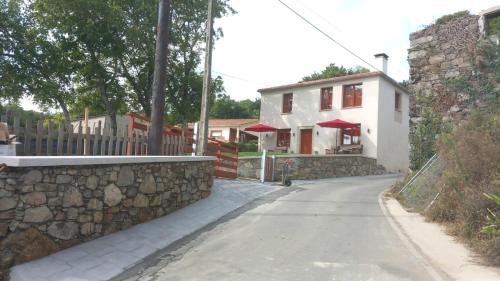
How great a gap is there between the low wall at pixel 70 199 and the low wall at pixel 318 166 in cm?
977

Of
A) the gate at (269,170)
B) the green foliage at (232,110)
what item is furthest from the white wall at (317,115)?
the green foliage at (232,110)

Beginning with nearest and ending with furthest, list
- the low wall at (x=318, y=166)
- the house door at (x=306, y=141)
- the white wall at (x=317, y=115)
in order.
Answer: the low wall at (x=318, y=166) < the white wall at (x=317, y=115) < the house door at (x=306, y=141)

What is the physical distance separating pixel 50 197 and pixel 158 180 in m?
3.02

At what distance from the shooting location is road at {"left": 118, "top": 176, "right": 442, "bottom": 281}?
570cm

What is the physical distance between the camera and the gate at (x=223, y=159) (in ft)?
53.1

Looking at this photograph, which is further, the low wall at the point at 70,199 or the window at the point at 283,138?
the window at the point at 283,138

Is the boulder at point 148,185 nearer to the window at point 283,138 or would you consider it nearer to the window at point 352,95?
the window at point 352,95

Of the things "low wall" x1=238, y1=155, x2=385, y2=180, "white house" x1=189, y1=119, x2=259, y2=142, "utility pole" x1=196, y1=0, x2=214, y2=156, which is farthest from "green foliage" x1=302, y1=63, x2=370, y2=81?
"utility pole" x1=196, y1=0, x2=214, y2=156

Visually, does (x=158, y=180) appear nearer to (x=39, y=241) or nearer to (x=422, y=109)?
(x=39, y=241)

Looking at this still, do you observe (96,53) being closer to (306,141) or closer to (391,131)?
(306,141)

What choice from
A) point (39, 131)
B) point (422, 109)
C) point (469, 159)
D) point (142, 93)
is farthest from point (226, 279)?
point (142, 93)

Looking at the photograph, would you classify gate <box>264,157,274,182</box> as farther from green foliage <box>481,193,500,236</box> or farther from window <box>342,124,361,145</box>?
green foliage <box>481,193,500,236</box>

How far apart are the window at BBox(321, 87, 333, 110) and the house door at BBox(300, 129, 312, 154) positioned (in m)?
1.92

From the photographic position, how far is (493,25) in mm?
13055
